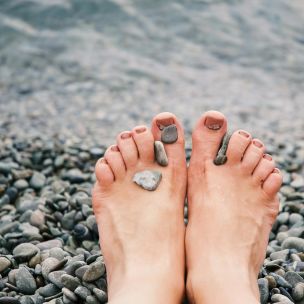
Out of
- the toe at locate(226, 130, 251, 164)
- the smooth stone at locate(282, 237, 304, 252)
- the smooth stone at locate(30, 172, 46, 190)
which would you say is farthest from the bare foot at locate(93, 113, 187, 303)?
the smooth stone at locate(30, 172, 46, 190)

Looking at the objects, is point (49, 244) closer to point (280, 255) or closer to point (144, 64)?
point (280, 255)

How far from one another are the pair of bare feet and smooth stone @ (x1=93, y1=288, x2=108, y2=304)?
53 mm

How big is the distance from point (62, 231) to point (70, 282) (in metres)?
0.58

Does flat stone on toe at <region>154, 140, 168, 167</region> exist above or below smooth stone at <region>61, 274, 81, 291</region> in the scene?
above

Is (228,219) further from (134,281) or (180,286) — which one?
(134,281)

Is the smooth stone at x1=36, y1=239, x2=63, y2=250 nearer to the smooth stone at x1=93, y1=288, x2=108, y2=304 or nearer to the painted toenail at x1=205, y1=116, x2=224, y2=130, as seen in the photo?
the smooth stone at x1=93, y1=288, x2=108, y2=304

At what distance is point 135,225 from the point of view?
90.2 inches

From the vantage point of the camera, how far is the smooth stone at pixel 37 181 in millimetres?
3123

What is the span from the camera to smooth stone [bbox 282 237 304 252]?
241 centimetres

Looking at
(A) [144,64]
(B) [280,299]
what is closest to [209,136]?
(B) [280,299]

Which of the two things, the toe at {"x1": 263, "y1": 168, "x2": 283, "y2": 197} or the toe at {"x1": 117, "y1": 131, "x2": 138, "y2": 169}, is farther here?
the toe at {"x1": 117, "y1": 131, "x2": 138, "y2": 169}

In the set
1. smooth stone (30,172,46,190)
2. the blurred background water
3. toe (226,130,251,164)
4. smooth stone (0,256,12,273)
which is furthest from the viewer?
the blurred background water

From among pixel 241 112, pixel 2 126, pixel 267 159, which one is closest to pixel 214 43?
pixel 241 112

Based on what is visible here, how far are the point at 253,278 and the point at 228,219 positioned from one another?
1.21ft
